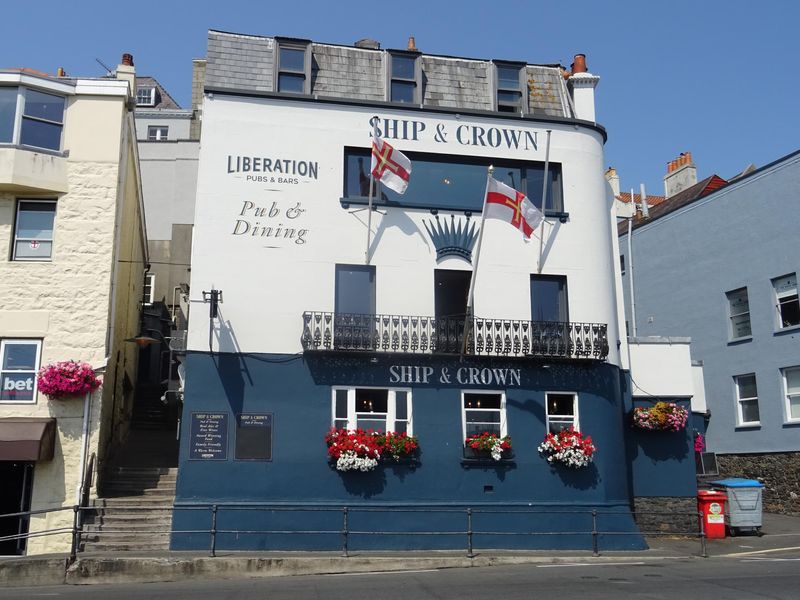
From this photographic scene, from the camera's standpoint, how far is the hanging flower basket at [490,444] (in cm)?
1777

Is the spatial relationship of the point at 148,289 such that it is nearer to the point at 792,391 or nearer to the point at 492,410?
the point at 492,410

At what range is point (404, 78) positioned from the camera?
66.1 feet

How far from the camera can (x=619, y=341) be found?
20.2 metres

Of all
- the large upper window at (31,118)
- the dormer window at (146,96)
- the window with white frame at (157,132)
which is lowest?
the large upper window at (31,118)

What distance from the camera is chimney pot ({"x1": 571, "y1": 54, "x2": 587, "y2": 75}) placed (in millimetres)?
21625

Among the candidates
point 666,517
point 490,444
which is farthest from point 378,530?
point 666,517

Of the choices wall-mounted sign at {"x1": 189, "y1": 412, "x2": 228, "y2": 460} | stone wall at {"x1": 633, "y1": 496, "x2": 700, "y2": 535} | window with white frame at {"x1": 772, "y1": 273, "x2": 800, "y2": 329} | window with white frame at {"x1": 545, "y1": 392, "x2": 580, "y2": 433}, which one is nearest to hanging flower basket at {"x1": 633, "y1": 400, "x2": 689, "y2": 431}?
stone wall at {"x1": 633, "y1": 496, "x2": 700, "y2": 535}

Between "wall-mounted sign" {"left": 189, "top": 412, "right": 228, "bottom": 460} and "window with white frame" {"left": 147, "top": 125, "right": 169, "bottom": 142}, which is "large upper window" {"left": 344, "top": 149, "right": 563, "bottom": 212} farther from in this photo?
"window with white frame" {"left": 147, "top": 125, "right": 169, "bottom": 142}

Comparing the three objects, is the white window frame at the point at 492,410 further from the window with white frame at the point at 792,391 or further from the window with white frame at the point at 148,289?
the window with white frame at the point at 148,289

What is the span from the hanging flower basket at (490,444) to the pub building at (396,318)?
0.19 meters

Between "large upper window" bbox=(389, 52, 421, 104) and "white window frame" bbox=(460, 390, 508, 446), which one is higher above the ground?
"large upper window" bbox=(389, 52, 421, 104)

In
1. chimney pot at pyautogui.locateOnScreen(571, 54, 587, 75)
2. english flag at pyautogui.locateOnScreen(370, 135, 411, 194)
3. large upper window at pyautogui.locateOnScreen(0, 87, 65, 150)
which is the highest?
chimney pot at pyautogui.locateOnScreen(571, 54, 587, 75)

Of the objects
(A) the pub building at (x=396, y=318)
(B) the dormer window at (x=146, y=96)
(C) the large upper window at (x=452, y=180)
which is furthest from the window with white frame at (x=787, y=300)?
(B) the dormer window at (x=146, y=96)

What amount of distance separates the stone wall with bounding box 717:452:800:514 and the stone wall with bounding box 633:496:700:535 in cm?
507
